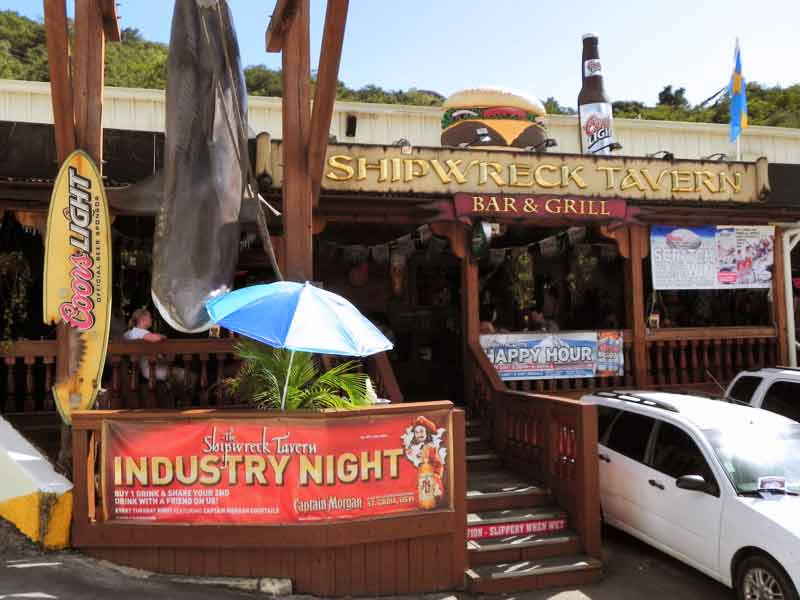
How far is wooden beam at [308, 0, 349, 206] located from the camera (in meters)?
6.81

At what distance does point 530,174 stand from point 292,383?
18.2 feet

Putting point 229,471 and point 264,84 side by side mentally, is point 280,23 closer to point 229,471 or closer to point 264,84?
point 229,471

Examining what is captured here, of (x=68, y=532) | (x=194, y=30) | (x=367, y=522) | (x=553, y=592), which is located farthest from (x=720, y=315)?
(x=68, y=532)

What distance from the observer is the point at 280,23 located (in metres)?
7.50

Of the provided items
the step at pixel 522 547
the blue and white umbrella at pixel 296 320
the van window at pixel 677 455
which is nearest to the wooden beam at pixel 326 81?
the blue and white umbrella at pixel 296 320

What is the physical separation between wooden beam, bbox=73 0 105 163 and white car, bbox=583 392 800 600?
6375 millimetres

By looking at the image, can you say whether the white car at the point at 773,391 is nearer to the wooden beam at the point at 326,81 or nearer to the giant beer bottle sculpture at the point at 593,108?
the giant beer bottle sculpture at the point at 593,108

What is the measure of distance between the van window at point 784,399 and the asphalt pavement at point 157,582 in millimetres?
2767

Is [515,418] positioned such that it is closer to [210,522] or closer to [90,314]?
[210,522]

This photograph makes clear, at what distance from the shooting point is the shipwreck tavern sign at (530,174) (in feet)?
31.5

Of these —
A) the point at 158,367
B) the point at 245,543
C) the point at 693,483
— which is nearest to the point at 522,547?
the point at 693,483

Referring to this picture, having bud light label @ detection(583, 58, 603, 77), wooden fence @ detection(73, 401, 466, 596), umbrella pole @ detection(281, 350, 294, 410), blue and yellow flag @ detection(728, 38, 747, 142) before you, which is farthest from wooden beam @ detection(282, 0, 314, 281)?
bud light label @ detection(583, 58, 603, 77)

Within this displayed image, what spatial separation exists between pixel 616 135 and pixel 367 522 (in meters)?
17.5

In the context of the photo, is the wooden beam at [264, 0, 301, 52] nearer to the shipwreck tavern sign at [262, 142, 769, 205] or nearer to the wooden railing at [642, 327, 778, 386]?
the shipwreck tavern sign at [262, 142, 769, 205]
